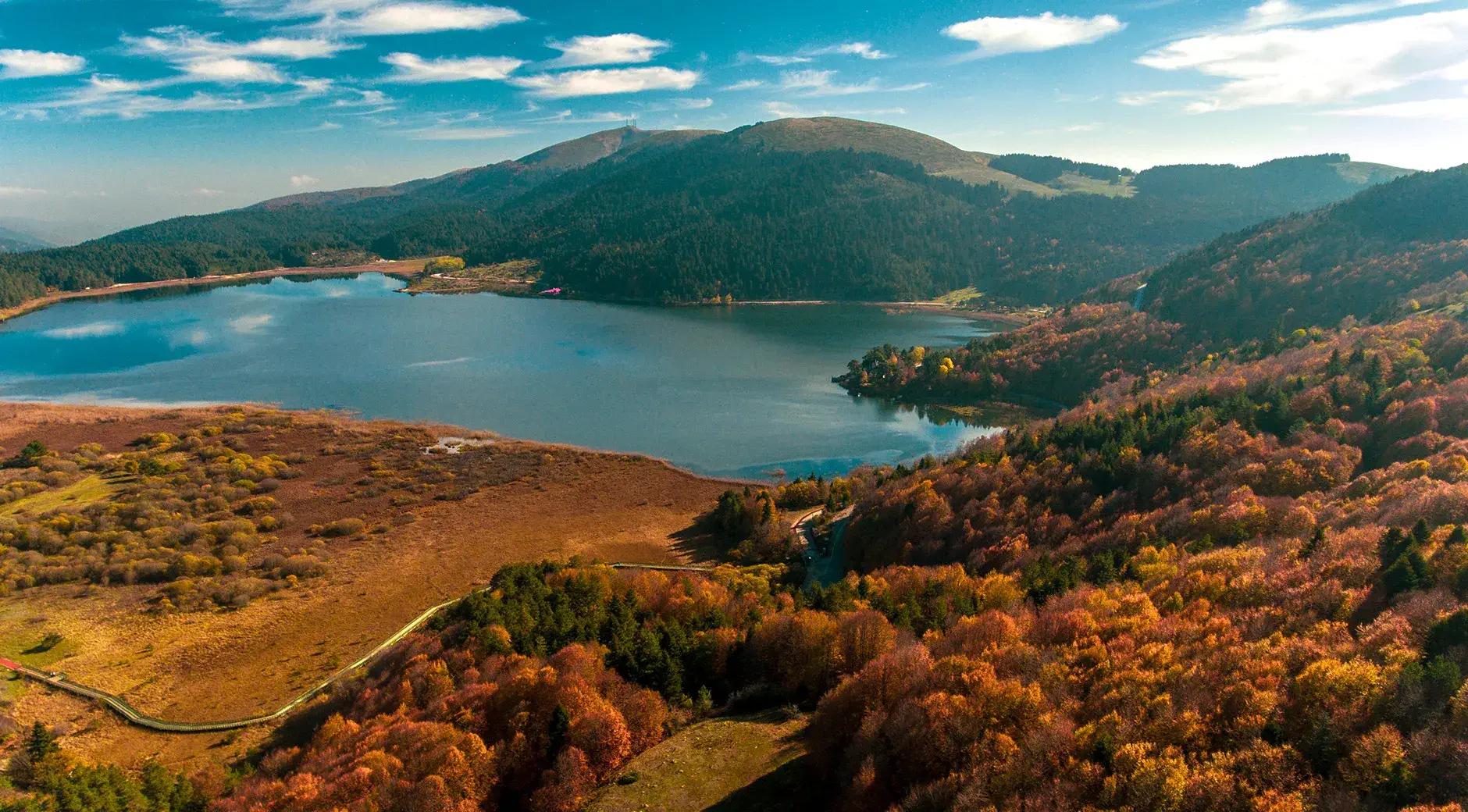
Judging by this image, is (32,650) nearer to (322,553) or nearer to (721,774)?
(322,553)

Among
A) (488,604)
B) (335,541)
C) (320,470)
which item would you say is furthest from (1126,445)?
(320,470)

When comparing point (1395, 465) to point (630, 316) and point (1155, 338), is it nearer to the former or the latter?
point (1155, 338)

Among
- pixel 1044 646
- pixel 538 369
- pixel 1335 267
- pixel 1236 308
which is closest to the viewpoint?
pixel 1044 646

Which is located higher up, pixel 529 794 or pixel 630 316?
pixel 630 316

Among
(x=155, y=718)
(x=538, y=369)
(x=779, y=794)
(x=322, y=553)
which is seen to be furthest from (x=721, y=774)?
(x=538, y=369)

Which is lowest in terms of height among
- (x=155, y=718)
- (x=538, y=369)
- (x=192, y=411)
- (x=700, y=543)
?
(x=155, y=718)

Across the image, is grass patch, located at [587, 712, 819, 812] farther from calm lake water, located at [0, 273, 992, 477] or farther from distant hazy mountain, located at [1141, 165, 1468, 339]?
distant hazy mountain, located at [1141, 165, 1468, 339]

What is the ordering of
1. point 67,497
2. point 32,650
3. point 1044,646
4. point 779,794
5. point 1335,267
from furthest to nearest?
1. point 1335,267
2. point 67,497
3. point 32,650
4. point 1044,646
5. point 779,794

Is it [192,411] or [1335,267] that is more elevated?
[1335,267]

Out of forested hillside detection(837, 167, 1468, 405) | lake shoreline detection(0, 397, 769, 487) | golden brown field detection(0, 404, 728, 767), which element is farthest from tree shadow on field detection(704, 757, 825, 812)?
forested hillside detection(837, 167, 1468, 405)
